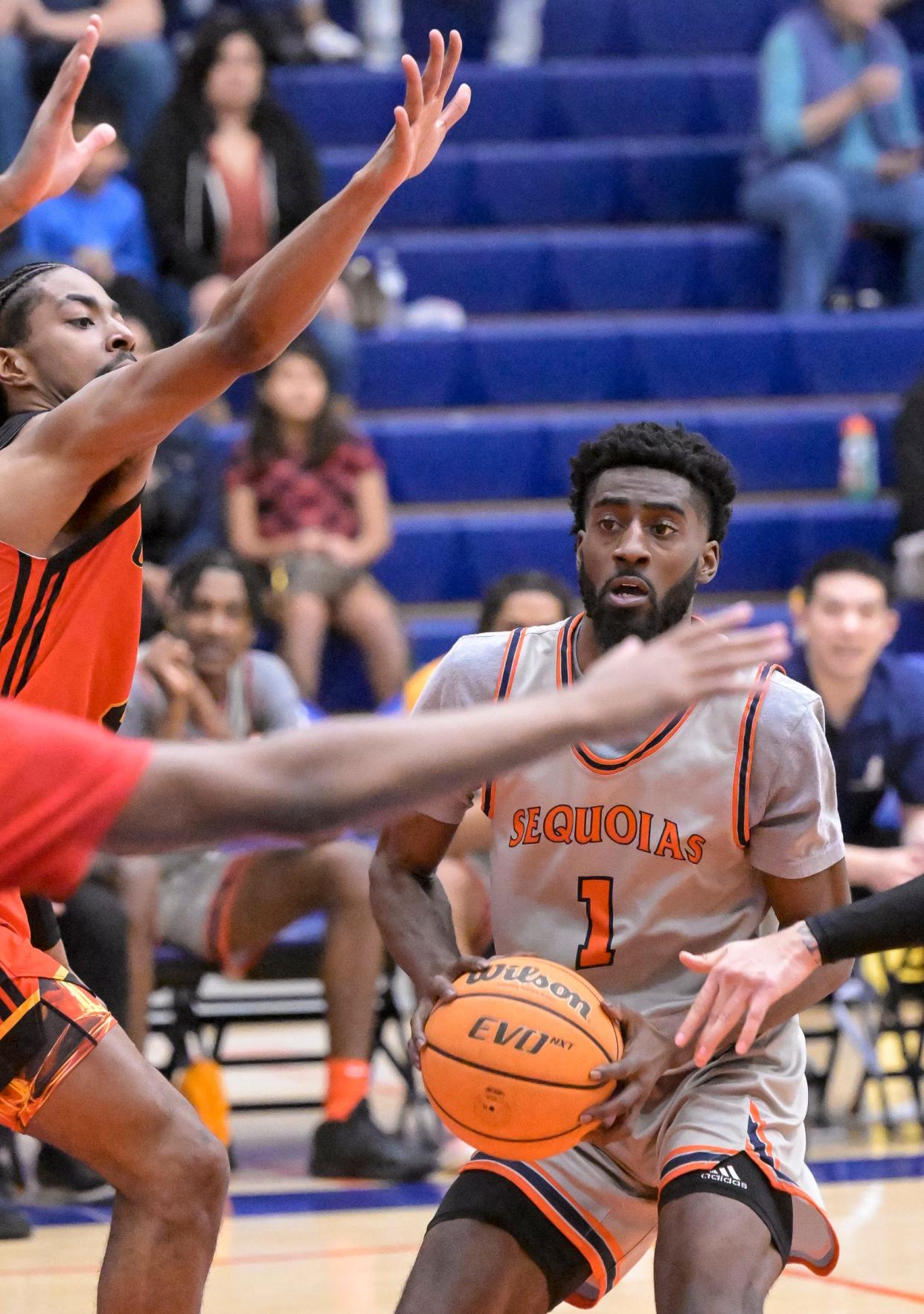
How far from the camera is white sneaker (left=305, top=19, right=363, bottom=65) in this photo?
1174 cm

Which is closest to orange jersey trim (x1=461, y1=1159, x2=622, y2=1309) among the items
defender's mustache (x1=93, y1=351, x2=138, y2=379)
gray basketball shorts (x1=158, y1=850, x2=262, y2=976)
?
defender's mustache (x1=93, y1=351, x2=138, y2=379)

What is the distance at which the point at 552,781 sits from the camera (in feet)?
11.5

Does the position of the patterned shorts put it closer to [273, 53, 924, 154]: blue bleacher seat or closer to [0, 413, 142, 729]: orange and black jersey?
[0, 413, 142, 729]: orange and black jersey

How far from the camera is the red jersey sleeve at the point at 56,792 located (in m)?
2.21

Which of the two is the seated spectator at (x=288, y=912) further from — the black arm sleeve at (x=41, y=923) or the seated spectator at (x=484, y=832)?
the black arm sleeve at (x=41, y=923)

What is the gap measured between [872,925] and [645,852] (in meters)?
0.40

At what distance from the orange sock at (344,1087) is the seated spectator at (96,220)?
4361 mm


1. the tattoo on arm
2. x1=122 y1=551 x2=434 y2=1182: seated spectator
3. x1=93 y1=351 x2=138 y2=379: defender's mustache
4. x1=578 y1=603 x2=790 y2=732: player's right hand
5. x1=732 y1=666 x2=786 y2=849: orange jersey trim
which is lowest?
x1=122 y1=551 x2=434 y2=1182: seated spectator

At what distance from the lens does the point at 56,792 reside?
2.21 m

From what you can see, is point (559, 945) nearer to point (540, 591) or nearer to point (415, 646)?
point (540, 591)

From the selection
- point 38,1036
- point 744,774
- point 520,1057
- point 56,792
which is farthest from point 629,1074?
point 56,792

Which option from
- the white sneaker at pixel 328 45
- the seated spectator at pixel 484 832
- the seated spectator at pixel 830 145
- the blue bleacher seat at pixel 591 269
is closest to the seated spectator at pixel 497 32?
the white sneaker at pixel 328 45

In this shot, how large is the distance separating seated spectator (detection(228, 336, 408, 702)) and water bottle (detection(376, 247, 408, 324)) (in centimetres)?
189

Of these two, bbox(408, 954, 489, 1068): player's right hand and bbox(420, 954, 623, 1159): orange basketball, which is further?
bbox(408, 954, 489, 1068): player's right hand
